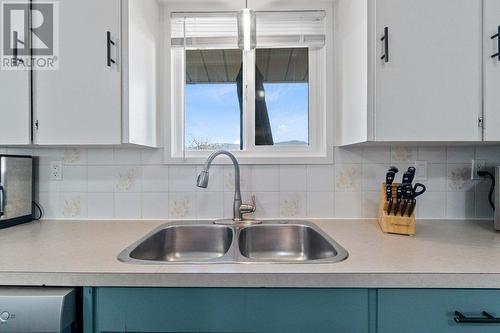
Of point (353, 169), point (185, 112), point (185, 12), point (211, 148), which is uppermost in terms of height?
point (185, 12)

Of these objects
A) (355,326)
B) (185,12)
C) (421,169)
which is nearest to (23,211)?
(185,12)

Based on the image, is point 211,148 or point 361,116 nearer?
point 361,116

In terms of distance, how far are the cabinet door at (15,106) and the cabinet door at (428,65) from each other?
4.89ft

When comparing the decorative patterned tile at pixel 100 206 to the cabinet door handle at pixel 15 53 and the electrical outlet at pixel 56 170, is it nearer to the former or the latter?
the electrical outlet at pixel 56 170

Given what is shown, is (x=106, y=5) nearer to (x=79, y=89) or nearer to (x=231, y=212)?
(x=79, y=89)

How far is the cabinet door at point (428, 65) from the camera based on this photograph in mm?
1071

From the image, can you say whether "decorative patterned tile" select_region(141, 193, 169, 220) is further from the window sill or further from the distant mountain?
the distant mountain

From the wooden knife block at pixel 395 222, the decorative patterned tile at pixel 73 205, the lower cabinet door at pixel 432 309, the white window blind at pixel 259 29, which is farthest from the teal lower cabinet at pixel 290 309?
the white window blind at pixel 259 29

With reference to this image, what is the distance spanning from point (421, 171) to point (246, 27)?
46.3 inches

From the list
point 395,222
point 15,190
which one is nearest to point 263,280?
point 395,222

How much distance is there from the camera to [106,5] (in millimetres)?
1155

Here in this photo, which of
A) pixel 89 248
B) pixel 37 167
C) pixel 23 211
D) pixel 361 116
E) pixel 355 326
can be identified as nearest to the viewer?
pixel 355 326

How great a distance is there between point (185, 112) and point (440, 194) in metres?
1.50

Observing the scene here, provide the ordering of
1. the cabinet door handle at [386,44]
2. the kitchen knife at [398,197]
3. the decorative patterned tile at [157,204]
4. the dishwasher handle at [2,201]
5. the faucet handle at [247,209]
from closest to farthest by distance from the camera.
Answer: the cabinet door handle at [386,44] → the kitchen knife at [398,197] → the dishwasher handle at [2,201] → the faucet handle at [247,209] → the decorative patterned tile at [157,204]
